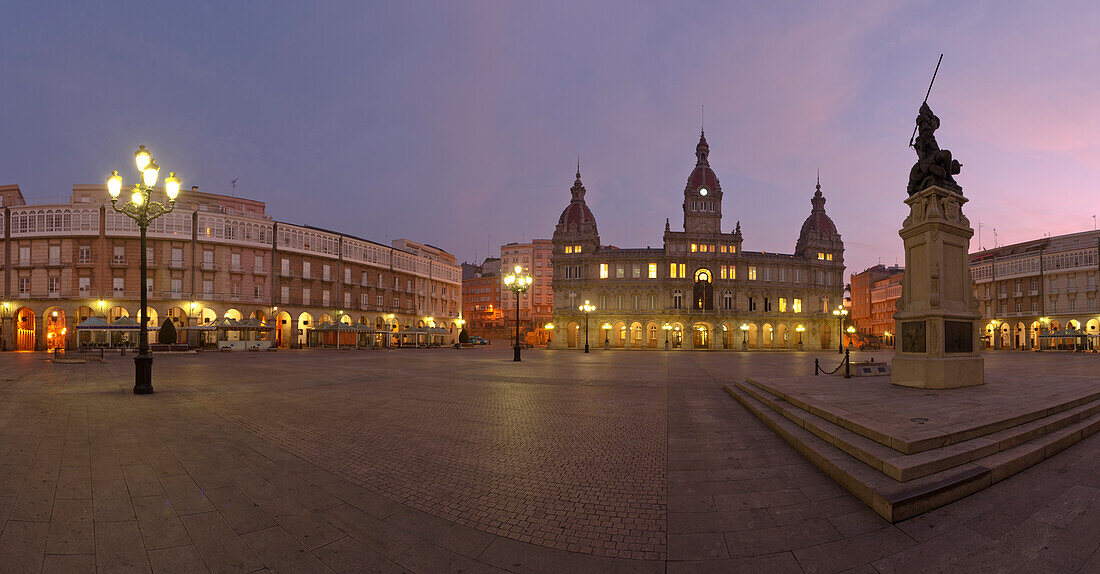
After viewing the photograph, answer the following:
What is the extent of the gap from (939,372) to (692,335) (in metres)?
56.6

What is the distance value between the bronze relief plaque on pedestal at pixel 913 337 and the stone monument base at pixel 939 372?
11.6 inches

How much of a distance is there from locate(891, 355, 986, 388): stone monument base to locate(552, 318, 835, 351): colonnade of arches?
53.4 meters

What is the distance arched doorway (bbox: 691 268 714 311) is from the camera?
66.0 metres

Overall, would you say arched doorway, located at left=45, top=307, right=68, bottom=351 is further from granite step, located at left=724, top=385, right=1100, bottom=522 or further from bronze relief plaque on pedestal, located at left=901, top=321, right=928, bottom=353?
bronze relief plaque on pedestal, located at left=901, top=321, right=928, bottom=353

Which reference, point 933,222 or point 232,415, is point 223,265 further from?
point 933,222

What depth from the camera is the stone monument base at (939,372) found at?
10.9 metres

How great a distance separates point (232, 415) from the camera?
9250 mm

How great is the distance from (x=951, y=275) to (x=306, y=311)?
56.7 m

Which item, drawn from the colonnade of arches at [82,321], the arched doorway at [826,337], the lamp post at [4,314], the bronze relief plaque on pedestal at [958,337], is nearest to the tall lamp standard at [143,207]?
the bronze relief plaque on pedestal at [958,337]

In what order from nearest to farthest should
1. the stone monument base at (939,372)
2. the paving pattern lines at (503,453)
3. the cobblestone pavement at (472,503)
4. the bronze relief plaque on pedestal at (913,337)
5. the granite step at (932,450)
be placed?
1. the cobblestone pavement at (472,503)
2. the paving pattern lines at (503,453)
3. the granite step at (932,450)
4. the stone monument base at (939,372)
5. the bronze relief plaque on pedestal at (913,337)

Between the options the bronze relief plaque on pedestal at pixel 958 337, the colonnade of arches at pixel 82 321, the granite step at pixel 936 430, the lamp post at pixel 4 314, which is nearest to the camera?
the granite step at pixel 936 430

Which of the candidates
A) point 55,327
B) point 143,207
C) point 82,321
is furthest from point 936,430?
point 55,327

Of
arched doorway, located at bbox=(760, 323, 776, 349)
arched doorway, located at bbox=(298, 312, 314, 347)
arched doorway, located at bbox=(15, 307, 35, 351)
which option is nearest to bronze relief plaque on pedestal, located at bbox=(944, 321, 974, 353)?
arched doorway, located at bbox=(298, 312, 314, 347)

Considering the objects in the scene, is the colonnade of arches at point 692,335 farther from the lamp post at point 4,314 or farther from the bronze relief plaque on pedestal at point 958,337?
the lamp post at point 4,314
